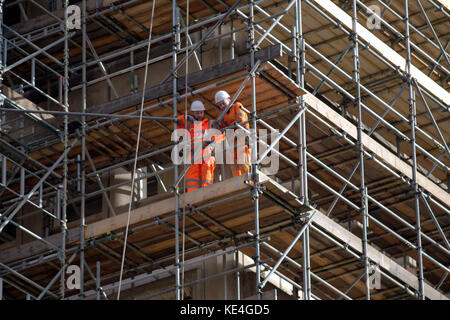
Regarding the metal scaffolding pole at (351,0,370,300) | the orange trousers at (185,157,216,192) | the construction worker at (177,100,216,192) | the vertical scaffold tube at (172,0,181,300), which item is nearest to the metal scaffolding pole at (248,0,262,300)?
the construction worker at (177,100,216,192)

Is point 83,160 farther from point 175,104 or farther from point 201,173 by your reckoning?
point 201,173

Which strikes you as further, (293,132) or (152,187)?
(152,187)

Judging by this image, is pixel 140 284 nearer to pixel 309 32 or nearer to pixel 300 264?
pixel 300 264

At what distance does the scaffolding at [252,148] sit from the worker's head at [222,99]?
185mm

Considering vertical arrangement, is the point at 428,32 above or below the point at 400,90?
above

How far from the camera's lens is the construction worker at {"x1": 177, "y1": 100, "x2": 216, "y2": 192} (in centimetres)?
3152

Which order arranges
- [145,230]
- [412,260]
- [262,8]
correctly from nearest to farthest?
[145,230] → [262,8] → [412,260]

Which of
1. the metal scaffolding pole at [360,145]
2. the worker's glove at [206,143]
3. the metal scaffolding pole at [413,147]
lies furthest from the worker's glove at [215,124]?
the metal scaffolding pole at [413,147]

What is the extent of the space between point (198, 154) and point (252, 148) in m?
1.15

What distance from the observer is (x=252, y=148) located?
30812mm

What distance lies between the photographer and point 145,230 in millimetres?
31688

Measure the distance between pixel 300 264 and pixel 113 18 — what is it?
5.94 metres

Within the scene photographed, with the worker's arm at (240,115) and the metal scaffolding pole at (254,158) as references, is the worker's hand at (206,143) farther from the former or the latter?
the metal scaffolding pole at (254,158)
